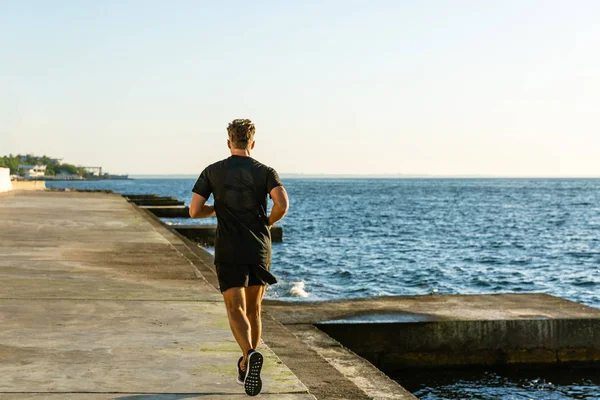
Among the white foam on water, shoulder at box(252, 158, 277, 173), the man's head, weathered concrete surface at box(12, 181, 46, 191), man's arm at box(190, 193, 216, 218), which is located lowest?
the white foam on water

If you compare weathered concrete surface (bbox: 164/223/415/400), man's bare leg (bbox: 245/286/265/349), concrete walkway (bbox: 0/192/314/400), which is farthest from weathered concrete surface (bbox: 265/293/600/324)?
man's bare leg (bbox: 245/286/265/349)

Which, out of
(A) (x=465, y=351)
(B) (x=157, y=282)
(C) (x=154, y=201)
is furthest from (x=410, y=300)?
(C) (x=154, y=201)

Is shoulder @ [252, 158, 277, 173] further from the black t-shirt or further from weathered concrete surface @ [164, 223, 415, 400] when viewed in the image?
weathered concrete surface @ [164, 223, 415, 400]

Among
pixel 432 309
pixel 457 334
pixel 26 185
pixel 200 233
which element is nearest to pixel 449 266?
pixel 200 233

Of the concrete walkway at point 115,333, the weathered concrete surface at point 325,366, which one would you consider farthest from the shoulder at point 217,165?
the weathered concrete surface at point 325,366

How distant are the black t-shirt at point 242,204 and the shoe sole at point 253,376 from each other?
623mm

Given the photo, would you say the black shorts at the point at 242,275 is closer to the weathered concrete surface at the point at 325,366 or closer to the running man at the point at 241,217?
the running man at the point at 241,217

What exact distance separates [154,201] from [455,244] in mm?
22064

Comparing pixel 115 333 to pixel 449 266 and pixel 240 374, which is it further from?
pixel 449 266

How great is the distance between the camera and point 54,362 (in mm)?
6137

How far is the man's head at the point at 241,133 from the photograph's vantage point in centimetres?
561

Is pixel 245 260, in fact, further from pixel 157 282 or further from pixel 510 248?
pixel 510 248

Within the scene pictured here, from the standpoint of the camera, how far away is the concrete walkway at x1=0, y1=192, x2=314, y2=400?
5.57 m

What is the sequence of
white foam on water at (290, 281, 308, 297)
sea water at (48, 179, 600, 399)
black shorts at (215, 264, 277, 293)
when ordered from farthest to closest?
white foam on water at (290, 281, 308, 297)
sea water at (48, 179, 600, 399)
black shorts at (215, 264, 277, 293)
